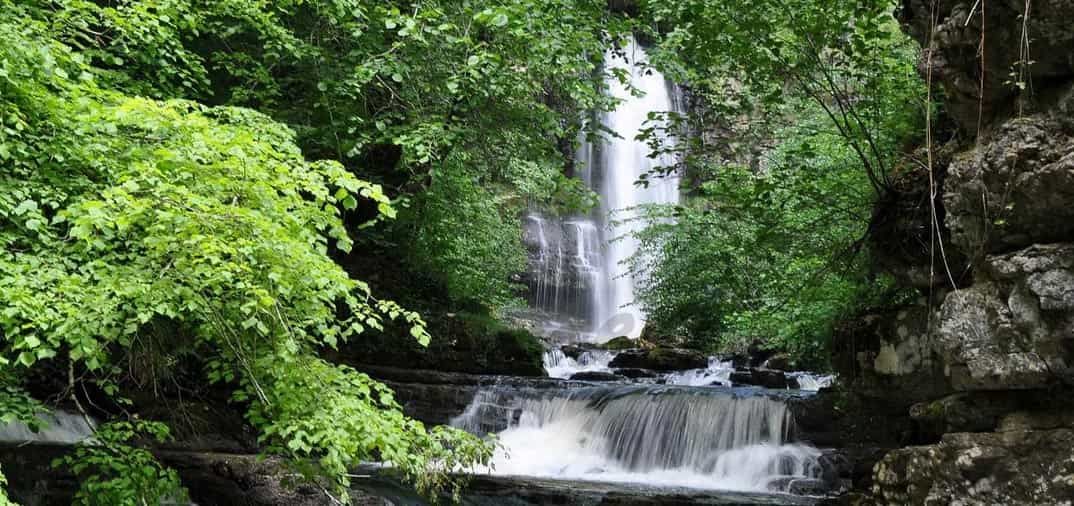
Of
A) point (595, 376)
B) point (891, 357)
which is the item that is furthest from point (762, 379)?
point (891, 357)

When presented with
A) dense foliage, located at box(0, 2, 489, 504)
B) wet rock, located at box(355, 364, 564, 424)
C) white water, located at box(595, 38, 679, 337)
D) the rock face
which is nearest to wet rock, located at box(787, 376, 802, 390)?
wet rock, located at box(355, 364, 564, 424)

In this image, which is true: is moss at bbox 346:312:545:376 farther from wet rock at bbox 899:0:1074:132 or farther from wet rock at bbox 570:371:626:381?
wet rock at bbox 899:0:1074:132

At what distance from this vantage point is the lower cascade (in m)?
9.76

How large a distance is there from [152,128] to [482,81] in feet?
16.5

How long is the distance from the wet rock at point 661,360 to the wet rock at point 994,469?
10.7 m

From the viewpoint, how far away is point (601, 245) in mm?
28109

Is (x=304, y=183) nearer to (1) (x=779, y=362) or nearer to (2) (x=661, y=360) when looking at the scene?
(2) (x=661, y=360)

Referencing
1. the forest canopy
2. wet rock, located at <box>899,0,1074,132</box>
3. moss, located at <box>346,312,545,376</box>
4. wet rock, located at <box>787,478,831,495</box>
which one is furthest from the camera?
moss, located at <box>346,312,545,376</box>

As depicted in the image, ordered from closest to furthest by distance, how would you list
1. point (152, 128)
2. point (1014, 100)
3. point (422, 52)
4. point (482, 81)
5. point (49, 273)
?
point (49, 273) → point (152, 128) → point (1014, 100) → point (482, 81) → point (422, 52)

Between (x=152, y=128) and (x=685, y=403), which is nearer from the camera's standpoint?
(x=152, y=128)

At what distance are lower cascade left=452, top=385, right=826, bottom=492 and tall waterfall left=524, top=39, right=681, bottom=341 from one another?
12.3 metres

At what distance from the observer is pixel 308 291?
4695 millimetres

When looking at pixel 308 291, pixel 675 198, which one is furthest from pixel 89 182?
pixel 675 198

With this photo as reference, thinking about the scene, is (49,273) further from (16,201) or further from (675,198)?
(675,198)
